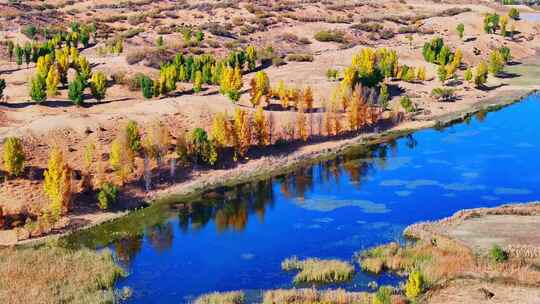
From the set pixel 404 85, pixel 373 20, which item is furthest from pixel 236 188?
pixel 373 20

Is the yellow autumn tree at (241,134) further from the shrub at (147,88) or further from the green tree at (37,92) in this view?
the green tree at (37,92)

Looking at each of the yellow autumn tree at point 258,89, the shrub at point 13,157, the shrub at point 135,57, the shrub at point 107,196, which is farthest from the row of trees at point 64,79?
the shrub at point 107,196

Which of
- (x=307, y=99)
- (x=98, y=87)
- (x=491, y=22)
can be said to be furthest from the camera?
(x=491, y=22)

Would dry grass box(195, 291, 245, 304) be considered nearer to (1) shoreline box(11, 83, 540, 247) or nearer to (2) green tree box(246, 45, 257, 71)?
(1) shoreline box(11, 83, 540, 247)

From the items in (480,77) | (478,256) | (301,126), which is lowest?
(301,126)

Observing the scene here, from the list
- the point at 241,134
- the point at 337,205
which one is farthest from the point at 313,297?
the point at 241,134

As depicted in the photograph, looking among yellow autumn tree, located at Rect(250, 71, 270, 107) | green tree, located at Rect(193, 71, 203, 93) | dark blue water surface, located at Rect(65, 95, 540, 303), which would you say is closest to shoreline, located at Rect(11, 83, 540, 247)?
dark blue water surface, located at Rect(65, 95, 540, 303)

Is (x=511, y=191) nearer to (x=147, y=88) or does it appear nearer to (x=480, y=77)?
(x=147, y=88)
